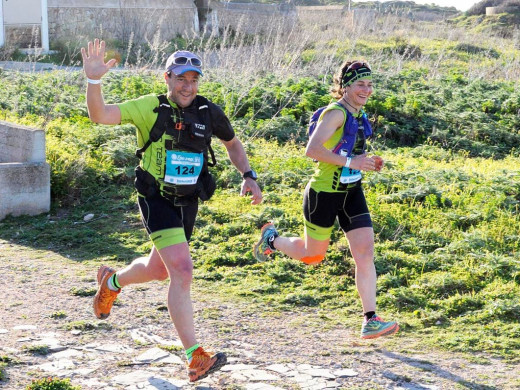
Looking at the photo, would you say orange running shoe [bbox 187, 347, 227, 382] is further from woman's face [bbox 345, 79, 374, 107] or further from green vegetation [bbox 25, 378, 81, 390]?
woman's face [bbox 345, 79, 374, 107]

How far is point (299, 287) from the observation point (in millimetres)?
7219

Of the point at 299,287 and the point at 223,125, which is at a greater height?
the point at 223,125

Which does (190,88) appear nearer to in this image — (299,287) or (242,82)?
(299,287)

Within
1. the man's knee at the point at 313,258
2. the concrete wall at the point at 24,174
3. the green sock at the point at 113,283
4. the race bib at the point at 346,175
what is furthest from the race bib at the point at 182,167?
the concrete wall at the point at 24,174

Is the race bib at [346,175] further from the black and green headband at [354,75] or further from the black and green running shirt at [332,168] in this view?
the black and green headband at [354,75]

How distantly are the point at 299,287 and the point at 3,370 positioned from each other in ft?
9.55

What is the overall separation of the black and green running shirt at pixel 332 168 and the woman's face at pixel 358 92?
0.13 metres

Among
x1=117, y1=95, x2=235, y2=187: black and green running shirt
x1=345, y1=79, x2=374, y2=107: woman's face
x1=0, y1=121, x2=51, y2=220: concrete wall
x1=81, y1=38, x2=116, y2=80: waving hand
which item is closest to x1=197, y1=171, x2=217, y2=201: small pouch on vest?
x1=117, y1=95, x2=235, y2=187: black and green running shirt

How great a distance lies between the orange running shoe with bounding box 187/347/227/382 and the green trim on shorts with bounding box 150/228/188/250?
67cm

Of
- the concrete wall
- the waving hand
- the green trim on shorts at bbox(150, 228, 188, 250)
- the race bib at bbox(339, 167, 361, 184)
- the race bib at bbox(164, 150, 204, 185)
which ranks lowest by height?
the concrete wall

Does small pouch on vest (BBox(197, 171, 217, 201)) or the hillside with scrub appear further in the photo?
the hillside with scrub

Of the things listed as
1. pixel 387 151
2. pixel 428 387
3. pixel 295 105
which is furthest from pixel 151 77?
pixel 428 387

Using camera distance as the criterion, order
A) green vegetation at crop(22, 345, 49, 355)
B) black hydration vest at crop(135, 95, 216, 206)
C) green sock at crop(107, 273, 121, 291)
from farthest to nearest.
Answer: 1. green sock at crop(107, 273, 121, 291)
2. green vegetation at crop(22, 345, 49, 355)
3. black hydration vest at crop(135, 95, 216, 206)

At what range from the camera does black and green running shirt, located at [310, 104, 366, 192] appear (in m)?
5.82
